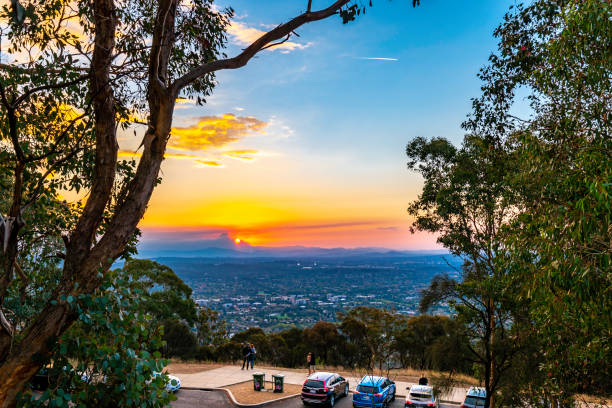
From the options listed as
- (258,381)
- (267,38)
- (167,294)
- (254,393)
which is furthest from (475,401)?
(167,294)

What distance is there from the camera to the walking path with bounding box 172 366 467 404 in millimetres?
19312

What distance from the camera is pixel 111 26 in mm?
5977

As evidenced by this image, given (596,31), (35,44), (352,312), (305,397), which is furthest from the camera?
(352,312)

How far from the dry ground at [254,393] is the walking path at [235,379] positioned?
2.58ft

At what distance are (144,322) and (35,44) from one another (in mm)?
7012

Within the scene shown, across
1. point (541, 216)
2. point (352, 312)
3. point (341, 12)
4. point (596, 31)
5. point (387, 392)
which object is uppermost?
point (341, 12)

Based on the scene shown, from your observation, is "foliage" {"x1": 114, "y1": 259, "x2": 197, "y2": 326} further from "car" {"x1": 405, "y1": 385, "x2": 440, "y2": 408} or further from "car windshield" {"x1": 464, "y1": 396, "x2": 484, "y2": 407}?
"car windshield" {"x1": 464, "y1": 396, "x2": 484, "y2": 407}

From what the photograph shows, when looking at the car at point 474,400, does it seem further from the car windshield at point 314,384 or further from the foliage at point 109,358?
the foliage at point 109,358

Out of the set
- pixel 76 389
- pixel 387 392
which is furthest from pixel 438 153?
pixel 76 389


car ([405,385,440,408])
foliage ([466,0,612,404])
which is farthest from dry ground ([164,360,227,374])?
foliage ([466,0,612,404])

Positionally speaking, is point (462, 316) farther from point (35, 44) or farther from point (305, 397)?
point (35, 44)

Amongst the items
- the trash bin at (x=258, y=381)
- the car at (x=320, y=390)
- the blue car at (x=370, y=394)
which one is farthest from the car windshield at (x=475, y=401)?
the trash bin at (x=258, y=381)

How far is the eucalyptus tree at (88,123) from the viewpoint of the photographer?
16.1ft

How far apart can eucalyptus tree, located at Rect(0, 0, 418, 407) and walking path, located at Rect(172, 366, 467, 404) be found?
13794 millimetres
